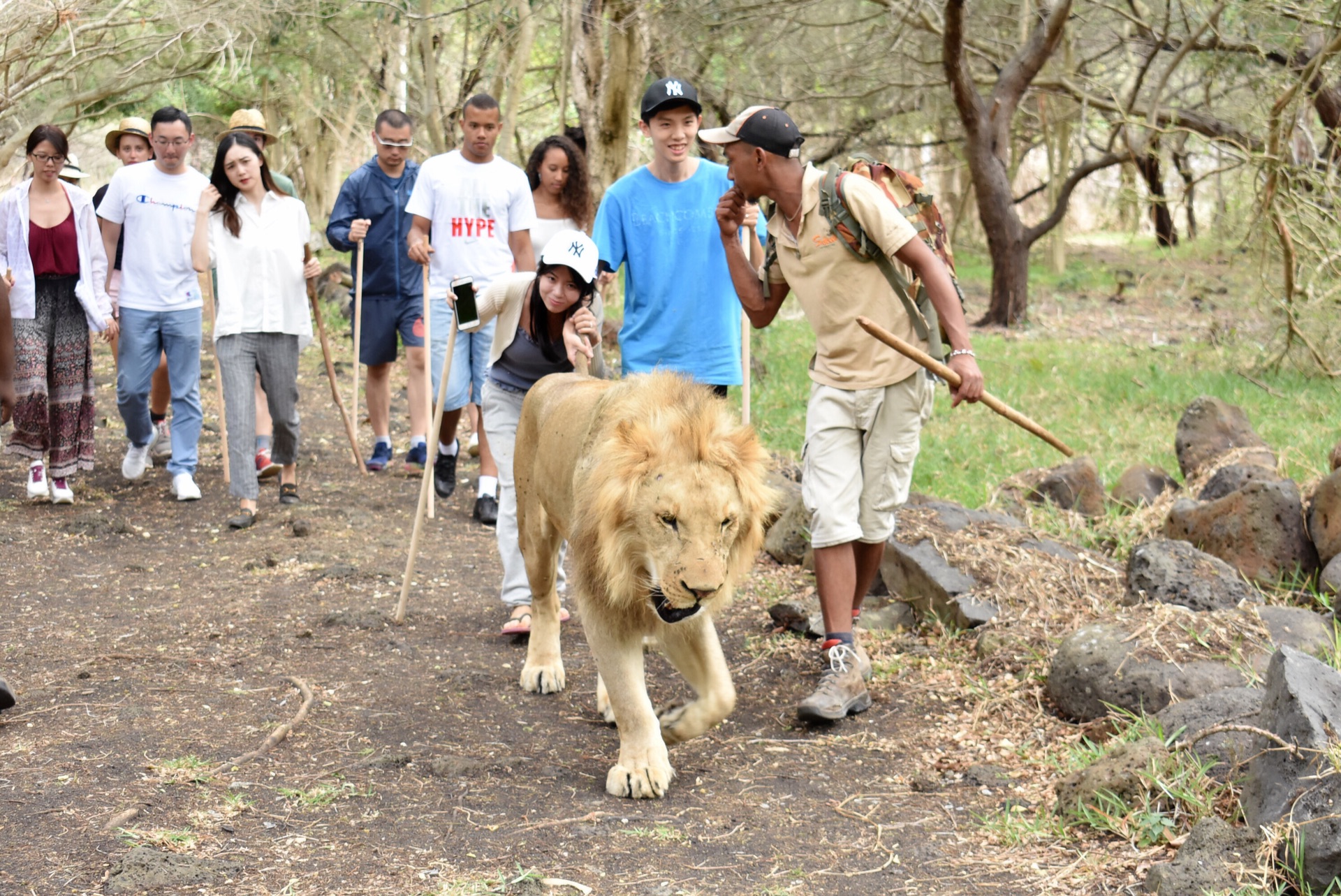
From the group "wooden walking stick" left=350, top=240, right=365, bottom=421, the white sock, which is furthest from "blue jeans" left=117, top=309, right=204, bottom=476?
the white sock

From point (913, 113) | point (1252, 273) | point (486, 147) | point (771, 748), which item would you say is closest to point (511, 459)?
point (771, 748)

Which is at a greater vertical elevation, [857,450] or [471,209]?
[471,209]

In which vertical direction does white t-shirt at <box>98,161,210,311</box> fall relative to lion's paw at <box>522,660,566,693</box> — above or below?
above

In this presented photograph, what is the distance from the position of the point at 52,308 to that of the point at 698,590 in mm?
6094

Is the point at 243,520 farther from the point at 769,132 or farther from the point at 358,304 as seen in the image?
the point at 769,132

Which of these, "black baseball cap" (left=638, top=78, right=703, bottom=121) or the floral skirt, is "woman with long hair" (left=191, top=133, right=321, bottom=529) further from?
"black baseball cap" (left=638, top=78, right=703, bottom=121)

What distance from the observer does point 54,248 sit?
25.9 ft

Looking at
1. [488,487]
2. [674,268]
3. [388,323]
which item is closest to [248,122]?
[388,323]

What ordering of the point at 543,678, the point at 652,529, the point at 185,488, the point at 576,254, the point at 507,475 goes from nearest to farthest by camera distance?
the point at 652,529
the point at 543,678
the point at 576,254
the point at 507,475
the point at 185,488

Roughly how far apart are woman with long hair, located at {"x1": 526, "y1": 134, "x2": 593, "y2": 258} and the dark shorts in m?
1.18

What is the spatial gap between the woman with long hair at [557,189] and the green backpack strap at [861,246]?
3789 mm

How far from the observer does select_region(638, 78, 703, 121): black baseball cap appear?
5480 mm

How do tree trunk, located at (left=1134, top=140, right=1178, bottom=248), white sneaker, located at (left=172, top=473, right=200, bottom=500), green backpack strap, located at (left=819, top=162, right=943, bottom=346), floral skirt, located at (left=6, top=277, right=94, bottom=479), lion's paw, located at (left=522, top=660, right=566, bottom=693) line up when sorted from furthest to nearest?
tree trunk, located at (left=1134, top=140, right=1178, bottom=248)
white sneaker, located at (left=172, top=473, right=200, bottom=500)
floral skirt, located at (left=6, top=277, right=94, bottom=479)
lion's paw, located at (left=522, top=660, right=566, bottom=693)
green backpack strap, located at (left=819, top=162, right=943, bottom=346)

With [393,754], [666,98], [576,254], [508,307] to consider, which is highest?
[666,98]
